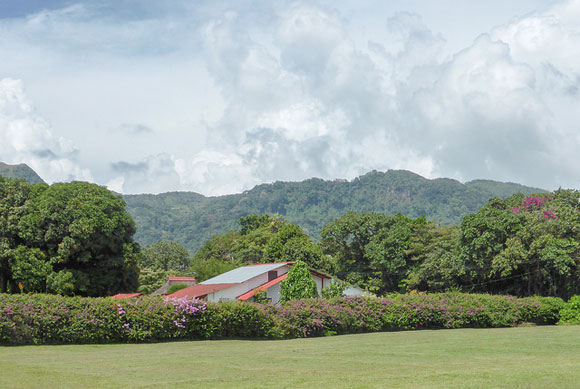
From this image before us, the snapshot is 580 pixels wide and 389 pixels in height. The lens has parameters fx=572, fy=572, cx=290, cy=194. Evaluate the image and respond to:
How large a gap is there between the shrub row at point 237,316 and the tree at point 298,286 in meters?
5.24

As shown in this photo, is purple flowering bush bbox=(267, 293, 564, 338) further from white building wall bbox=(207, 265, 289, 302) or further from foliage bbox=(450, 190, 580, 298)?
white building wall bbox=(207, 265, 289, 302)

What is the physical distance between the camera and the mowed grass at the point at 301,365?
1170 cm

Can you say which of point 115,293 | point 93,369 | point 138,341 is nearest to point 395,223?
point 115,293

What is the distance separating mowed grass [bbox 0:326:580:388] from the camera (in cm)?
1170

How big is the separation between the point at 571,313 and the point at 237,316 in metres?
23.1

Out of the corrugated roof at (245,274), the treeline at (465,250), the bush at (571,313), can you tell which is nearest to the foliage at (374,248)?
the treeline at (465,250)

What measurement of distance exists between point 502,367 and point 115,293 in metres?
33.9

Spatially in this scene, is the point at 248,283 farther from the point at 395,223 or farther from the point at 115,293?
the point at 395,223

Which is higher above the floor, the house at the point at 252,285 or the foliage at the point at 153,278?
the foliage at the point at 153,278

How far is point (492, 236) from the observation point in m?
43.5

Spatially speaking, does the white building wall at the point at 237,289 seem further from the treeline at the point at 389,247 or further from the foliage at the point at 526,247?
the foliage at the point at 526,247

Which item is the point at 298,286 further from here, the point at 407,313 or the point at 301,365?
the point at 301,365

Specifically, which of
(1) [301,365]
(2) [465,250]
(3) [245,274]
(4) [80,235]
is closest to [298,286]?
(3) [245,274]

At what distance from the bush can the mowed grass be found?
14.9m
